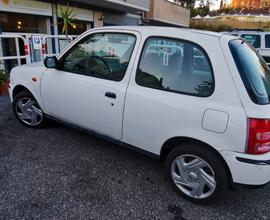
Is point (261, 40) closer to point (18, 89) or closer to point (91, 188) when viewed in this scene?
point (18, 89)

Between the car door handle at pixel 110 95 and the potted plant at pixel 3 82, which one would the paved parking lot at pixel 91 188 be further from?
the potted plant at pixel 3 82

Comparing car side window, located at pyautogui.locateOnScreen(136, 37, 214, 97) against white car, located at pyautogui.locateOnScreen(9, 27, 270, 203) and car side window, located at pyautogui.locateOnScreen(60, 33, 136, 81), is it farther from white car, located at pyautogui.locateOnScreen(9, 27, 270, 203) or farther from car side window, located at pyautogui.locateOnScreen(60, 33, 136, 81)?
car side window, located at pyautogui.locateOnScreen(60, 33, 136, 81)

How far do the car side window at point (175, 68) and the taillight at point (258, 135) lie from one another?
470mm

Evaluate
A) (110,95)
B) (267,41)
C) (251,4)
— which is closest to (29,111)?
(110,95)

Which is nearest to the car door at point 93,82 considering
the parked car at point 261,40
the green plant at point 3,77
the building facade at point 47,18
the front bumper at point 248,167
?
the front bumper at point 248,167

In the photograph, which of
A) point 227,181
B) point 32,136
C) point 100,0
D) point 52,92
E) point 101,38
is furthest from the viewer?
point 100,0

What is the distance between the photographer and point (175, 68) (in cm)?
267

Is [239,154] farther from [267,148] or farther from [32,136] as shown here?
[32,136]

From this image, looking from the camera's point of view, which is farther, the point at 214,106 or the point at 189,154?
the point at 189,154

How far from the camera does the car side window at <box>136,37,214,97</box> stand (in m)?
2.47

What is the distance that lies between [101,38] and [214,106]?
1.78 metres

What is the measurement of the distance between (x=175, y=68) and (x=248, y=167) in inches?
45.9

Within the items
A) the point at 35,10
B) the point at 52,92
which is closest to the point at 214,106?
the point at 52,92

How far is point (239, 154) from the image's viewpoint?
2.27 m
